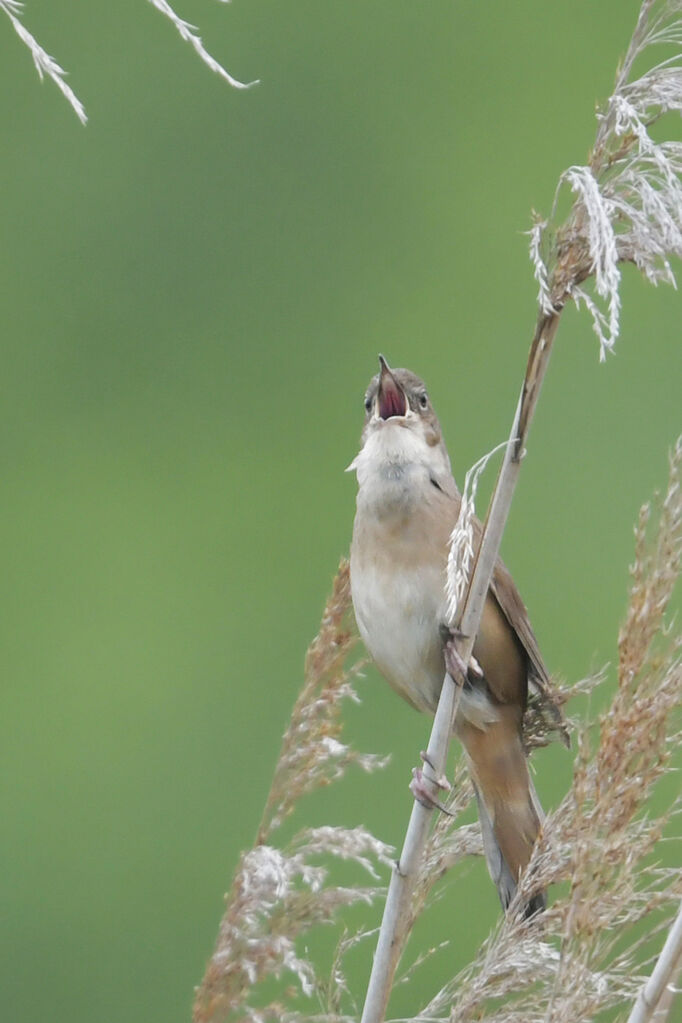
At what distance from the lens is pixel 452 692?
2.08 metres

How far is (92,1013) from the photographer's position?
6055 mm

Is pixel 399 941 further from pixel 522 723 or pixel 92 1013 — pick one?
pixel 92 1013

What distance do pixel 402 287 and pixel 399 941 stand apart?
631 centimetres

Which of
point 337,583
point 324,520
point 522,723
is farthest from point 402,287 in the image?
point 337,583

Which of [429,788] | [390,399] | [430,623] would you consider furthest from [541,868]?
[390,399]

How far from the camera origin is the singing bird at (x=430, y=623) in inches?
114

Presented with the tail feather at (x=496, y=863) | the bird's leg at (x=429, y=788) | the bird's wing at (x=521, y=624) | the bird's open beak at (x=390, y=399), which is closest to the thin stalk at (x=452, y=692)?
the bird's leg at (x=429, y=788)

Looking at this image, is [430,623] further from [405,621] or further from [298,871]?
[298,871]

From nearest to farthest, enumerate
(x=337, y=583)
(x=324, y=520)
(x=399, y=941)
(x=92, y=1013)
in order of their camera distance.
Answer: (x=399, y=941) < (x=337, y=583) < (x=92, y=1013) < (x=324, y=520)

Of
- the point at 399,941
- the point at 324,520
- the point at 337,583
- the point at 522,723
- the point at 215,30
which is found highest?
the point at 215,30

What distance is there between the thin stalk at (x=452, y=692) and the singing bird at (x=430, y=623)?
0.72 metres

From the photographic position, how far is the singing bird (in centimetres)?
290

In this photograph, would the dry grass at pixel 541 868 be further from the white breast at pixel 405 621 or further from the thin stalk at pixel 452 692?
the white breast at pixel 405 621

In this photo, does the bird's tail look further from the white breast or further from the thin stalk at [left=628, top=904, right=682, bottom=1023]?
the thin stalk at [left=628, top=904, right=682, bottom=1023]
